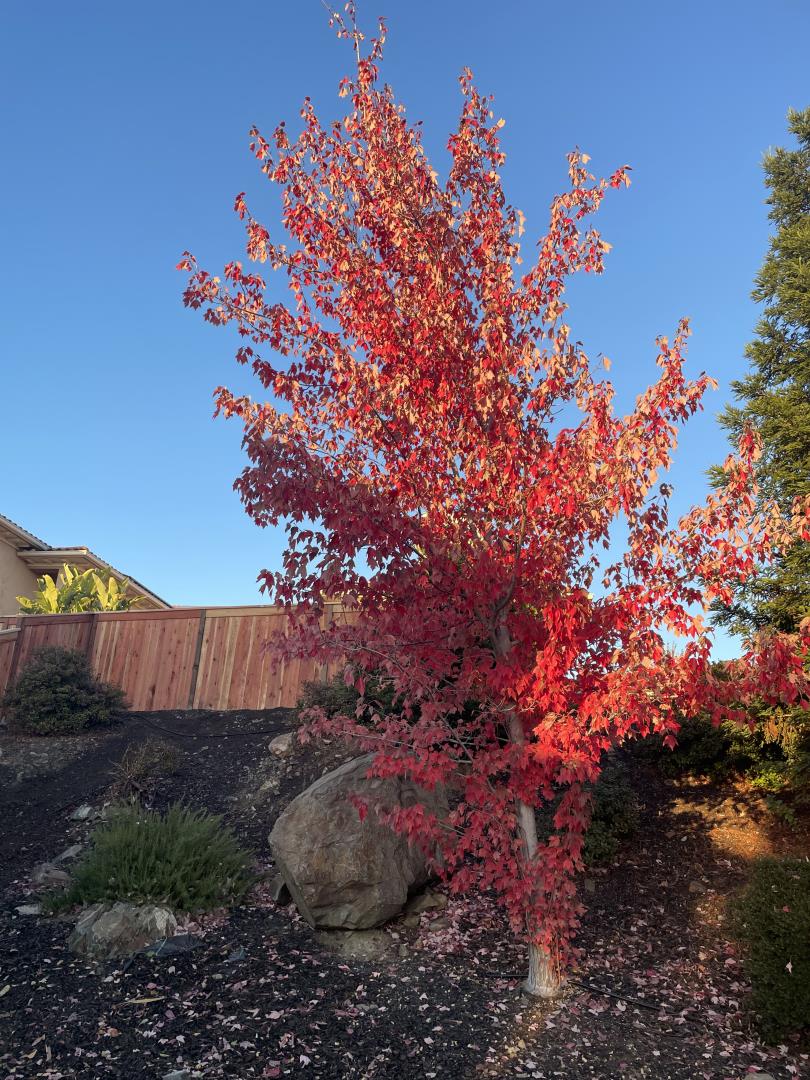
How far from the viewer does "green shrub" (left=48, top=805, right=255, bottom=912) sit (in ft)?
24.0

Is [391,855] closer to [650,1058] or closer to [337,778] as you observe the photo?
[337,778]

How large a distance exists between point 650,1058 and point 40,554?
22.9 m

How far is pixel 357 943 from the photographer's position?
23.1ft

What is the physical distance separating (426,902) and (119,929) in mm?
2865

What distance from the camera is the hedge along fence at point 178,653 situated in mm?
14203

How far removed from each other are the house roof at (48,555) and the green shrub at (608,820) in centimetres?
1831

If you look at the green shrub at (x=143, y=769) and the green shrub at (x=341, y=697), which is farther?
the green shrub at (x=143, y=769)

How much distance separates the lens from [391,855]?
7375 millimetres

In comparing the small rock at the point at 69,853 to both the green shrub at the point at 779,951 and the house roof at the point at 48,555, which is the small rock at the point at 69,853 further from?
the house roof at the point at 48,555

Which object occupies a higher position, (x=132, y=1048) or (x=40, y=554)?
(x=40, y=554)

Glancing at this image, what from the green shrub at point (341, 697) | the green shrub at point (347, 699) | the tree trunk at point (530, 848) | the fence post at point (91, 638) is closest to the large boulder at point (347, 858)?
the tree trunk at point (530, 848)

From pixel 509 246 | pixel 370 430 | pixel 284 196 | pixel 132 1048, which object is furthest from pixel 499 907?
pixel 284 196

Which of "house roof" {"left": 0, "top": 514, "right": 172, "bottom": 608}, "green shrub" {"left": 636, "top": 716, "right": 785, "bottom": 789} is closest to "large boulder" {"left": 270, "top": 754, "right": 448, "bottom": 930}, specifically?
"green shrub" {"left": 636, "top": 716, "right": 785, "bottom": 789}

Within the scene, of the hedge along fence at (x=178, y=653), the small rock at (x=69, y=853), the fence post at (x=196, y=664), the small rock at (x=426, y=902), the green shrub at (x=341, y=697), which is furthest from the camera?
the fence post at (x=196, y=664)
